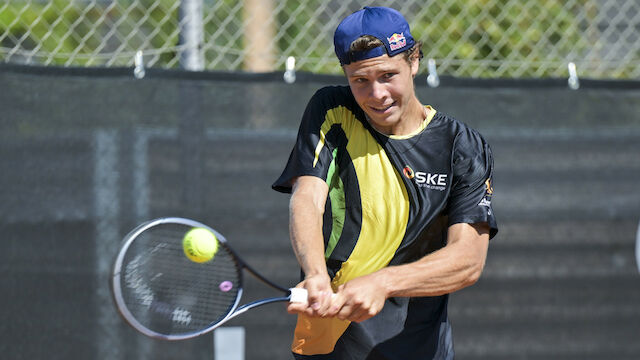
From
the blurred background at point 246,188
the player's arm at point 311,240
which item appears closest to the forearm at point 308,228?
the player's arm at point 311,240

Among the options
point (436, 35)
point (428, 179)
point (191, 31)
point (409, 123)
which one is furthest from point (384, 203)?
point (436, 35)

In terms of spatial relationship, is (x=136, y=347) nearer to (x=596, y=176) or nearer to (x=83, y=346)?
(x=83, y=346)

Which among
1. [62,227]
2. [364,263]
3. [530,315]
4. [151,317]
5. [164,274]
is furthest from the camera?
[530,315]

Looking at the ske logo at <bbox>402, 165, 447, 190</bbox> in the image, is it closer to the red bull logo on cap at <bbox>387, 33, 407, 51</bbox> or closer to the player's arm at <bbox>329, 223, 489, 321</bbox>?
the player's arm at <bbox>329, 223, 489, 321</bbox>

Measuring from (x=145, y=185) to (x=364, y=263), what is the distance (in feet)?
5.08

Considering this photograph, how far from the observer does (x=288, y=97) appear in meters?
4.02

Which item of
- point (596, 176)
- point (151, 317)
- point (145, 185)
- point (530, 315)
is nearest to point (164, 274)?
point (151, 317)

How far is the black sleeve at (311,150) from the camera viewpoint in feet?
8.70

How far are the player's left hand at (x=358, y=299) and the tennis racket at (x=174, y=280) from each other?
0.99ft

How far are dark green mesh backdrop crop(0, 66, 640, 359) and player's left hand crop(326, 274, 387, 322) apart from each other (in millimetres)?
1632

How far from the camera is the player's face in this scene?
254 cm

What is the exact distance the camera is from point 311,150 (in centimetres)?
267

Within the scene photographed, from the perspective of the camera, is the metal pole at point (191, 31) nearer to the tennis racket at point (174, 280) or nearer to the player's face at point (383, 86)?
the tennis racket at point (174, 280)

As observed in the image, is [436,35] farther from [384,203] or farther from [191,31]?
[384,203]
